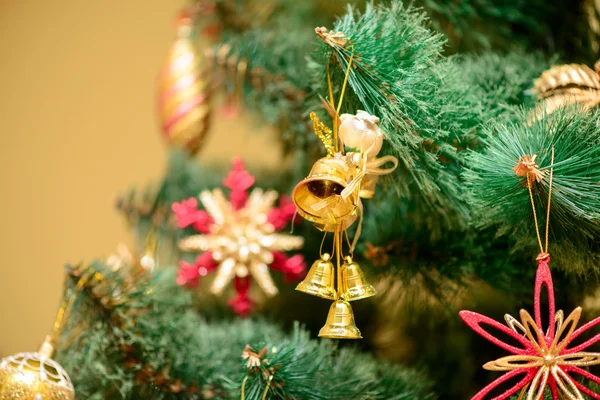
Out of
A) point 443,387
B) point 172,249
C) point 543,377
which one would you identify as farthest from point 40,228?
point 543,377

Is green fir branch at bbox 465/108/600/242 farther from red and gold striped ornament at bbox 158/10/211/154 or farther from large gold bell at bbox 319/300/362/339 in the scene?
red and gold striped ornament at bbox 158/10/211/154

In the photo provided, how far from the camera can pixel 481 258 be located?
49 centimetres

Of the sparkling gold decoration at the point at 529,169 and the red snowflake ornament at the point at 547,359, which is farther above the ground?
the sparkling gold decoration at the point at 529,169

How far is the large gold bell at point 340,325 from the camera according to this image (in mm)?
410

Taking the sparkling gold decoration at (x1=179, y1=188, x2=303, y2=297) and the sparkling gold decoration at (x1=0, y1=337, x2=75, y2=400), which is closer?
the sparkling gold decoration at (x1=0, y1=337, x2=75, y2=400)

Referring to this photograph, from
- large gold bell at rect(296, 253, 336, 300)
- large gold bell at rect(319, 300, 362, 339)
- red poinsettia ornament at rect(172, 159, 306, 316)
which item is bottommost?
large gold bell at rect(319, 300, 362, 339)

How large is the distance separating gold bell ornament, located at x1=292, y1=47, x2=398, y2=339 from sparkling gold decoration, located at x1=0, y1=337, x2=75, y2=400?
0.68ft

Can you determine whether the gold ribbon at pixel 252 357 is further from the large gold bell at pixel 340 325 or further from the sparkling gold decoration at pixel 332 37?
the sparkling gold decoration at pixel 332 37

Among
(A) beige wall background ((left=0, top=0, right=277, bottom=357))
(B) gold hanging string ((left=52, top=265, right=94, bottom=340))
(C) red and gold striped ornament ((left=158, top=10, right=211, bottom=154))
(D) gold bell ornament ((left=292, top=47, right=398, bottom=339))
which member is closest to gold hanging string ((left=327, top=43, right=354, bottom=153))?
(D) gold bell ornament ((left=292, top=47, right=398, bottom=339))

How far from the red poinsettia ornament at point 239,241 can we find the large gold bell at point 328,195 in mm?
226

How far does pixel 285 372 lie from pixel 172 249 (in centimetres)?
33

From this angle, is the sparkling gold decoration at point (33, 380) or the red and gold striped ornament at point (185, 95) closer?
the sparkling gold decoration at point (33, 380)

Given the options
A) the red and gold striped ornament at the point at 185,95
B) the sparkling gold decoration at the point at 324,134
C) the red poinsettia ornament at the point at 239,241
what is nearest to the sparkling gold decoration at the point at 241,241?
the red poinsettia ornament at the point at 239,241

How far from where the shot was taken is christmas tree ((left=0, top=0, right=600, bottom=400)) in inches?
15.1
